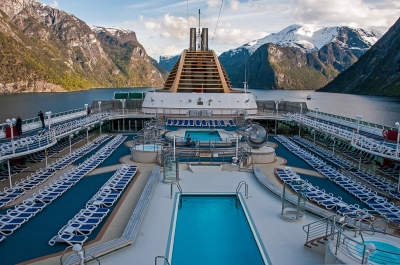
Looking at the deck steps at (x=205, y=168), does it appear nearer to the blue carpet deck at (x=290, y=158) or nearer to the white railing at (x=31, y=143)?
the blue carpet deck at (x=290, y=158)

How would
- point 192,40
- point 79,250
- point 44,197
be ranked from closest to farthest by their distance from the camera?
point 79,250, point 44,197, point 192,40

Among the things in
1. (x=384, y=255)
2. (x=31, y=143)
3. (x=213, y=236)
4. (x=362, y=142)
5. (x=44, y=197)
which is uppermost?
(x=362, y=142)

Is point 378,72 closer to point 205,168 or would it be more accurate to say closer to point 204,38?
point 204,38

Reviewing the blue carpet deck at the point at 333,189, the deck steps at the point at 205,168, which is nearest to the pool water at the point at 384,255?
the blue carpet deck at the point at 333,189

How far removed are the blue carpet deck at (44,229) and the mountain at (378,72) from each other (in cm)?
12176

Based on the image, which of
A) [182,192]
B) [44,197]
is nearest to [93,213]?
[44,197]

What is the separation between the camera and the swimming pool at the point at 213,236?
831 cm

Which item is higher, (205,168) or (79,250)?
→ (79,250)

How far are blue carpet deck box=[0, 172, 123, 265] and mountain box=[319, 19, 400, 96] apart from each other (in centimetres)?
12176

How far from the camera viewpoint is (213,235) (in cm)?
955

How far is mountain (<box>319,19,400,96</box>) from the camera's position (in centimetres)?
11812

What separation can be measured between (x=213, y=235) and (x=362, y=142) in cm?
1019

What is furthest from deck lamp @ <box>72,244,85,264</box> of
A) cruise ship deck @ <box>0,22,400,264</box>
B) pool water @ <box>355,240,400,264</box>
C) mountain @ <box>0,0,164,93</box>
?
mountain @ <box>0,0,164,93</box>

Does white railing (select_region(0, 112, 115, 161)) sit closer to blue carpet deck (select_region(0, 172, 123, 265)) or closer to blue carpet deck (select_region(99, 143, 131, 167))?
blue carpet deck (select_region(99, 143, 131, 167))
